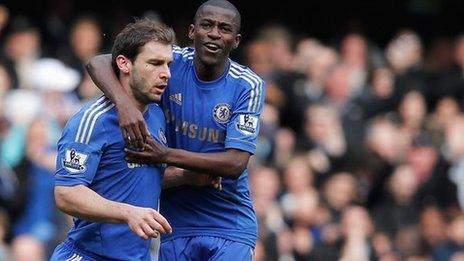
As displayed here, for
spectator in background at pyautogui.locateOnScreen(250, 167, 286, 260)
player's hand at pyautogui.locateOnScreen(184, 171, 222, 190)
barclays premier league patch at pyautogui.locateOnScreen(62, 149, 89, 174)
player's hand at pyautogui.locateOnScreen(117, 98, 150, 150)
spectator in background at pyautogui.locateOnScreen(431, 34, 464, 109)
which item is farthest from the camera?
spectator in background at pyautogui.locateOnScreen(431, 34, 464, 109)

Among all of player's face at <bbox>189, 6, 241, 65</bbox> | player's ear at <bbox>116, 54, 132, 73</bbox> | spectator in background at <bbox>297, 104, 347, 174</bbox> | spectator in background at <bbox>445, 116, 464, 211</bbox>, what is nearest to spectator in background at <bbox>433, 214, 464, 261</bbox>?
spectator in background at <bbox>445, 116, 464, 211</bbox>

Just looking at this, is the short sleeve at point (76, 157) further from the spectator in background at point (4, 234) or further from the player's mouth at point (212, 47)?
the spectator in background at point (4, 234)

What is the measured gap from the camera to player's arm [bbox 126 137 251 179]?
9.13m

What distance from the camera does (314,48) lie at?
19.2 metres

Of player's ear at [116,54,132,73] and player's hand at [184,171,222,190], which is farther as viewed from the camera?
player's hand at [184,171,222,190]

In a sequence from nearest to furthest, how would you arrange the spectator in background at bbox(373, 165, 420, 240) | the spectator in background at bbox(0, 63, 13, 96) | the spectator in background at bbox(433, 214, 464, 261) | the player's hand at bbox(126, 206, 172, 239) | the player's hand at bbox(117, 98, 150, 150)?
the player's hand at bbox(126, 206, 172, 239) < the player's hand at bbox(117, 98, 150, 150) < the spectator in background at bbox(0, 63, 13, 96) < the spectator in background at bbox(433, 214, 464, 261) < the spectator in background at bbox(373, 165, 420, 240)

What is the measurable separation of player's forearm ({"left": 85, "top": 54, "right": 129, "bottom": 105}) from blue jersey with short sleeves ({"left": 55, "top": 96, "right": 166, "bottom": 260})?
7 centimetres

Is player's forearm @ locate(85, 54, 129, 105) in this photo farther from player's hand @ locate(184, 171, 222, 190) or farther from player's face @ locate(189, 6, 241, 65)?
player's hand @ locate(184, 171, 222, 190)

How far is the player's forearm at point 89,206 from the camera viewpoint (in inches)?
346

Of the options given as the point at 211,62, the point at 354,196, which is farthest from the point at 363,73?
the point at 211,62

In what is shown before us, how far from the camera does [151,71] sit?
9.08 m

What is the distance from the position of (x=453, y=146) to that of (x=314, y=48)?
7.66 feet

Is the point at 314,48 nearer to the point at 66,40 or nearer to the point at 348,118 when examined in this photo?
the point at 348,118

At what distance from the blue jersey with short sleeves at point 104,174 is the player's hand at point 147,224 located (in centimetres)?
43
